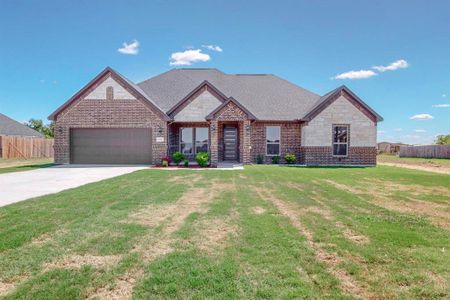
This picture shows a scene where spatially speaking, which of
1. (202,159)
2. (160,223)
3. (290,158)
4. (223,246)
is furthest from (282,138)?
(223,246)

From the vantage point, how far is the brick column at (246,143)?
731 inches

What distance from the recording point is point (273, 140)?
20.8 meters

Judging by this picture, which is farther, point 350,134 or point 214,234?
point 350,134

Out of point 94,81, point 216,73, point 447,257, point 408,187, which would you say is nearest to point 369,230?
point 447,257

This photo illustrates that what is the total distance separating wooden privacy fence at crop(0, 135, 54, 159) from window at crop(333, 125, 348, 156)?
3123 centimetres

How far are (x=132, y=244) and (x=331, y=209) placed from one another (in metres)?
4.79

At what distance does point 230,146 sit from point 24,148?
78.8ft

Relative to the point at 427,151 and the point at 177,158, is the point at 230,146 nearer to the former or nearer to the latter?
the point at 177,158

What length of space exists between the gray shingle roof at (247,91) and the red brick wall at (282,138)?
57cm

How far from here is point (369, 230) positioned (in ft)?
17.3

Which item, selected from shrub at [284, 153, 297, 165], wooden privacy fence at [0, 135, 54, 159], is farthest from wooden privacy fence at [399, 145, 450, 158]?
wooden privacy fence at [0, 135, 54, 159]

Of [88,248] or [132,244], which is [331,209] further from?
[88,248]

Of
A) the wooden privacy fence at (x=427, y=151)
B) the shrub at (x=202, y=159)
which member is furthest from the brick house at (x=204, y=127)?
the wooden privacy fence at (x=427, y=151)

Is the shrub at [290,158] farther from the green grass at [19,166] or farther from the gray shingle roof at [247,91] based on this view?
the green grass at [19,166]
